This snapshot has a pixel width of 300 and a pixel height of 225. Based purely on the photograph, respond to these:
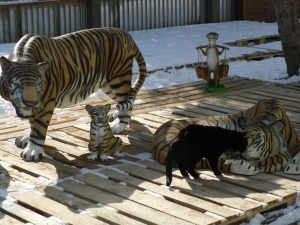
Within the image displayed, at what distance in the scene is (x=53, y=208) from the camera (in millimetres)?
4715

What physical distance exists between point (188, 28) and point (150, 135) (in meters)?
7.62

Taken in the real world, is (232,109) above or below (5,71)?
below

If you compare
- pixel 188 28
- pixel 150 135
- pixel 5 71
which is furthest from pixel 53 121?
pixel 188 28

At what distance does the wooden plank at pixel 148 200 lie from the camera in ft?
14.8

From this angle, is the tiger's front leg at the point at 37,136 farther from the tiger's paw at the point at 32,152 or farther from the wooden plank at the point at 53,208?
the wooden plank at the point at 53,208

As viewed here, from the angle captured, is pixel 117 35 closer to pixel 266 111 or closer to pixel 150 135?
pixel 150 135

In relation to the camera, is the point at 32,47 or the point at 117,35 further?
the point at 117,35

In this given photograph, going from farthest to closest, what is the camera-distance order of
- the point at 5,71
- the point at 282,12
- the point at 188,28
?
the point at 188,28 < the point at 282,12 < the point at 5,71

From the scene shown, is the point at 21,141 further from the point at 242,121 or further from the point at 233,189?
the point at 233,189

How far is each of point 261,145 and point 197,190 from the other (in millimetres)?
722

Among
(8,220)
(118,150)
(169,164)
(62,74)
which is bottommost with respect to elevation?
(8,220)

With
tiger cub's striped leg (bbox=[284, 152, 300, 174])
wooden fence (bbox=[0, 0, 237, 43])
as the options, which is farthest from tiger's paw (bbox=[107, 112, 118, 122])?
wooden fence (bbox=[0, 0, 237, 43])

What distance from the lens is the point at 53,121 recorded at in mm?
7094

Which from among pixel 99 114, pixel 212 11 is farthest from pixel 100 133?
pixel 212 11
